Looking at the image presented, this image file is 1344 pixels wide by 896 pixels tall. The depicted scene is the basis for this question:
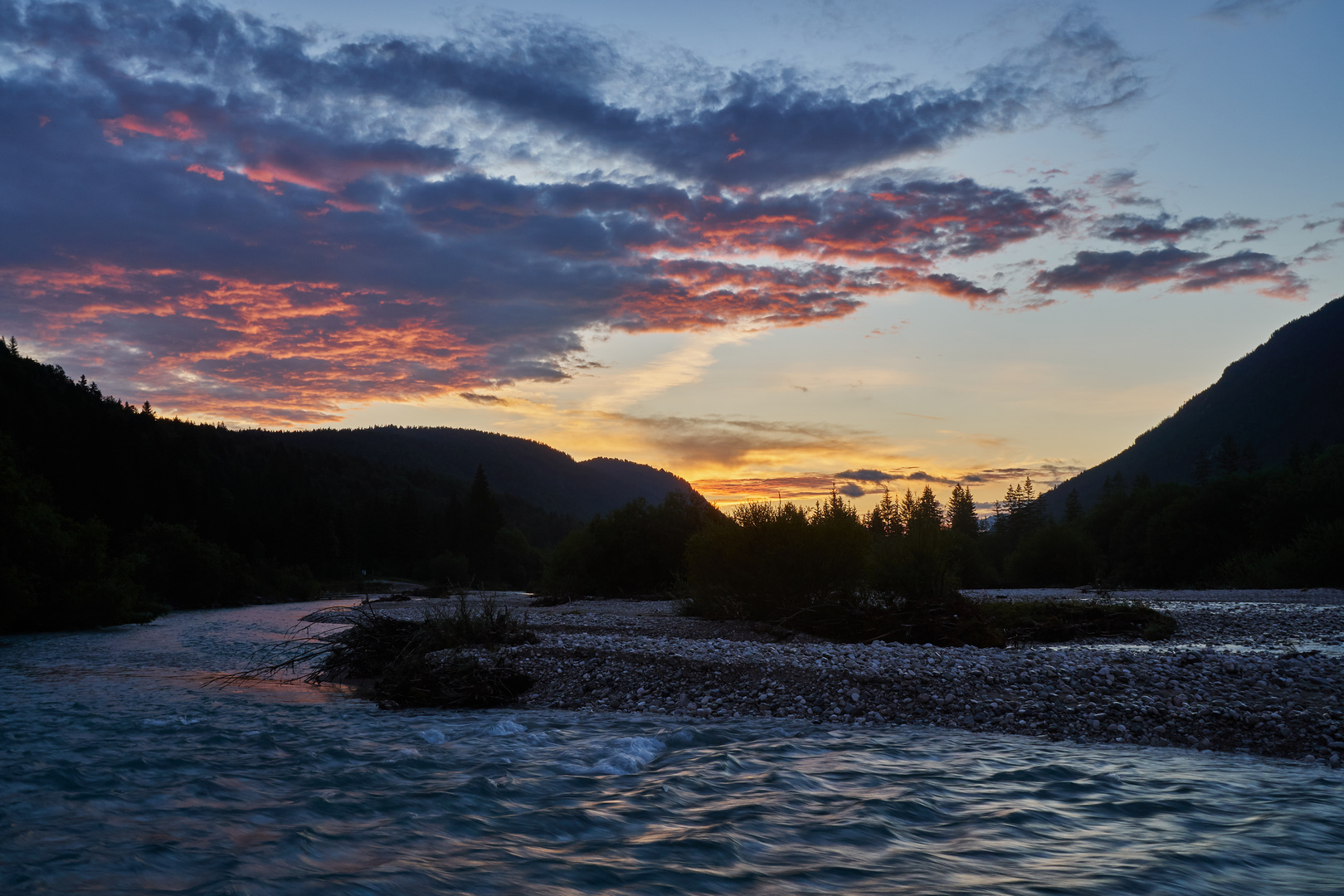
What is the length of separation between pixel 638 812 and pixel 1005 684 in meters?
6.88

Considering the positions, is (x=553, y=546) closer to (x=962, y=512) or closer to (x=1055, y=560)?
(x=1055, y=560)

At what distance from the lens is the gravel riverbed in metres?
9.31

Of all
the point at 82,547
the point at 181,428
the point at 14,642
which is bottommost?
the point at 14,642

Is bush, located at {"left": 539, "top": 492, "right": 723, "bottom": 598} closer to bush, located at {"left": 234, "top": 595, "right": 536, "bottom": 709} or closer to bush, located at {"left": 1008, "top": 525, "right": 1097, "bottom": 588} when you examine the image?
bush, located at {"left": 234, "top": 595, "right": 536, "bottom": 709}

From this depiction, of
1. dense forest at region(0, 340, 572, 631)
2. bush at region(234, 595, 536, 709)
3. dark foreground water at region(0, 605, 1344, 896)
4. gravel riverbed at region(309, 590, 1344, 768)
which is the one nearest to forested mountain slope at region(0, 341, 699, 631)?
dense forest at region(0, 340, 572, 631)

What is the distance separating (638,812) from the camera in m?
7.10

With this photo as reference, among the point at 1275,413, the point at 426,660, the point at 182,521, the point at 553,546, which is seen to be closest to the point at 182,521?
the point at 182,521

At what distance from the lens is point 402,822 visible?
6.84m

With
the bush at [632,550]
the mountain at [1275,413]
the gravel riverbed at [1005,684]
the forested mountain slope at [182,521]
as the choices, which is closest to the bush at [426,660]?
the gravel riverbed at [1005,684]

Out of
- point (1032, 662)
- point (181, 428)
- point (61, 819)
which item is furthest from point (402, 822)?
point (181, 428)

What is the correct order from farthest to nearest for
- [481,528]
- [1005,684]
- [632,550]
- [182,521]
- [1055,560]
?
[481,528] < [182,521] < [1055,560] < [632,550] < [1005,684]

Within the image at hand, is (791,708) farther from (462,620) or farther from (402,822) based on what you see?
(462,620)

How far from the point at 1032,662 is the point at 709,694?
554cm

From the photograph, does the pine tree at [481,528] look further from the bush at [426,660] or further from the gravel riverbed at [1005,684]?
the gravel riverbed at [1005,684]
